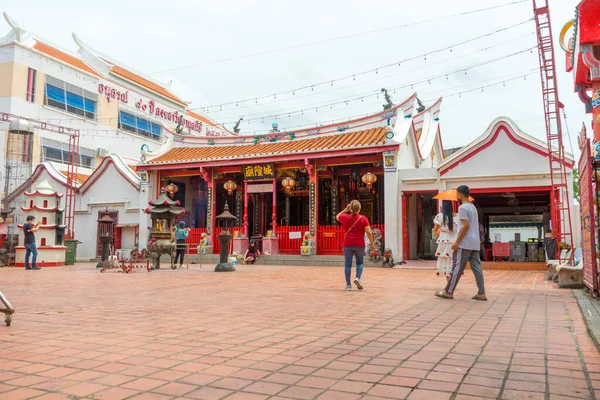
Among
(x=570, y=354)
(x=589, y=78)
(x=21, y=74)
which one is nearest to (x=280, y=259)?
(x=589, y=78)

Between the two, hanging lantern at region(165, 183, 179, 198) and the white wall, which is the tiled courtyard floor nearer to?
hanging lantern at region(165, 183, 179, 198)

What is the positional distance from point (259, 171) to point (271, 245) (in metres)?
3.16

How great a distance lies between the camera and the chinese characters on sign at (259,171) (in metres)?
19.0

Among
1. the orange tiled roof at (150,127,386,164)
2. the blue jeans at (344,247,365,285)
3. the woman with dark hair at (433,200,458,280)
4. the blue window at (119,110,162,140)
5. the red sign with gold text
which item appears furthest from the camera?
the blue window at (119,110,162,140)

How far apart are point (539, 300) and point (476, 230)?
1.27 m

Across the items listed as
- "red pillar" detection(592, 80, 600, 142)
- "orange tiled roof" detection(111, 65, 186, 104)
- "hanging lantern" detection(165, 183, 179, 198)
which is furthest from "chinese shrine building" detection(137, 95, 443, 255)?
"orange tiled roof" detection(111, 65, 186, 104)

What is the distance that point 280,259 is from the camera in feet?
57.0

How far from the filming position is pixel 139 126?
3466cm

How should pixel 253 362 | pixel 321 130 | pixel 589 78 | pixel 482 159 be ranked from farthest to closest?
1. pixel 321 130
2. pixel 482 159
3. pixel 589 78
4. pixel 253 362

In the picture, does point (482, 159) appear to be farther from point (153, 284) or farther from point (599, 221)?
point (153, 284)

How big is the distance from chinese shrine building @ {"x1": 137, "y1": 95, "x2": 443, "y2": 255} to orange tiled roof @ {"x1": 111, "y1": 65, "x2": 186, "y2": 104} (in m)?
14.9

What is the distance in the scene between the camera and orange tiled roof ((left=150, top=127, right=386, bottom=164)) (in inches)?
691

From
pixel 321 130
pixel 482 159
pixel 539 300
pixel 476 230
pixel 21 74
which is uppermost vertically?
pixel 21 74

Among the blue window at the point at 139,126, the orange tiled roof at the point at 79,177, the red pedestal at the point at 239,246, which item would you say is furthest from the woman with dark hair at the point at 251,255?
the blue window at the point at 139,126
